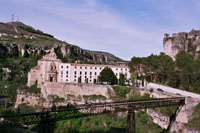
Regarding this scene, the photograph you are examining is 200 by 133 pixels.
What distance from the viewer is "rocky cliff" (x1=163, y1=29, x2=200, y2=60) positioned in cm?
6281

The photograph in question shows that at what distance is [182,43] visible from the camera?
2517 inches

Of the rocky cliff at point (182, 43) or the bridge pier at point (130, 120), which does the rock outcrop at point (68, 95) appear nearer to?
the bridge pier at point (130, 120)

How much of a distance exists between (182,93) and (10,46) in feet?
303

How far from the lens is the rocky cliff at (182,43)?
62.8 meters

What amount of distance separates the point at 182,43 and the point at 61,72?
132 feet

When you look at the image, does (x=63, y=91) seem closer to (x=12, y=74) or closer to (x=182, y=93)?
(x=182, y=93)

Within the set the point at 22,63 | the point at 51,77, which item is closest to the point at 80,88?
the point at 51,77

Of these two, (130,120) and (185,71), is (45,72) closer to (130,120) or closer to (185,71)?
(185,71)

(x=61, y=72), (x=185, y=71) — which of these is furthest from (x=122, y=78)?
(x=185, y=71)

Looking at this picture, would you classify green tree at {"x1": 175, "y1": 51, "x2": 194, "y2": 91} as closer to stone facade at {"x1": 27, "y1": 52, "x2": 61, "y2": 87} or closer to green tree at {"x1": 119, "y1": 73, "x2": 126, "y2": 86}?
green tree at {"x1": 119, "y1": 73, "x2": 126, "y2": 86}

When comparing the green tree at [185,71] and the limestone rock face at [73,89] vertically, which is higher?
the green tree at [185,71]

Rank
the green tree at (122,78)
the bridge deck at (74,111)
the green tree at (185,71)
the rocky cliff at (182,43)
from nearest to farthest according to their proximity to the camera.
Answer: the bridge deck at (74,111)
the green tree at (185,71)
the green tree at (122,78)
the rocky cliff at (182,43)

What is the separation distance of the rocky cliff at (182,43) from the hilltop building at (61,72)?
16.3 metres

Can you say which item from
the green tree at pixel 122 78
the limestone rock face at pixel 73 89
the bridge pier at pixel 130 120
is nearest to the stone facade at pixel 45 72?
the limestone rock face at pixel 73 89
